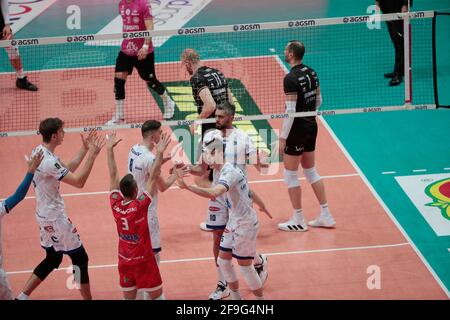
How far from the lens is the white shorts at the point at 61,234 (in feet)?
36.1

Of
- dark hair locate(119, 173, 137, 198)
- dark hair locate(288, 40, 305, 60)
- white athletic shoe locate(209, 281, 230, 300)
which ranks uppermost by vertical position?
dark hair locate(288, 40, 305, 60)

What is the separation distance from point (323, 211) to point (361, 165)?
2484 millimetres

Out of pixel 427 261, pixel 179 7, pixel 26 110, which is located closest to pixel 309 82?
pixel 427 261

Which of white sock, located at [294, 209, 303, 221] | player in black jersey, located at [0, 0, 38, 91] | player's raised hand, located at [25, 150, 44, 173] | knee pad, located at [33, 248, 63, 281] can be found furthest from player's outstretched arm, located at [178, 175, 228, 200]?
player in black jersey, located at [0, 0, 38, 91]

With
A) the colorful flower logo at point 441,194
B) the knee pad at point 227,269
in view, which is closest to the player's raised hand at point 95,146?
the knee pad at point 227,269

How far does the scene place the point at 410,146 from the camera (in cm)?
1666

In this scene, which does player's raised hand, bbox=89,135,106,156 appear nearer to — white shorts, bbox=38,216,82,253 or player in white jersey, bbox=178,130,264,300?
white shorts, bbox=38,216,82,253

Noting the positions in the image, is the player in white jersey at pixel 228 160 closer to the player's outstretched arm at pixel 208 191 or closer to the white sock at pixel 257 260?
the white sock at pixel 257 260

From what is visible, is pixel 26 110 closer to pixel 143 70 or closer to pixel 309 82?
pixel 143 70

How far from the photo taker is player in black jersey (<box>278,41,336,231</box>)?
1306 cm

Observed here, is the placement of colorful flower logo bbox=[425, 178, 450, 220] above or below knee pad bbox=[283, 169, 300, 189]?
below

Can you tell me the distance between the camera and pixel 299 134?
13359 mm

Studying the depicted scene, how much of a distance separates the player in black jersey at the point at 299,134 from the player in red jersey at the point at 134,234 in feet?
10.1

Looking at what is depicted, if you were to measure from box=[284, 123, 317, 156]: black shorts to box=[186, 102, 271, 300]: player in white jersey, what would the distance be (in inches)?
63.3
